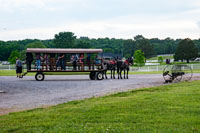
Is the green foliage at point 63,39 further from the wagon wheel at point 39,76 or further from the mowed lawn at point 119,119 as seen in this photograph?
the mowed lawn at point 119,119

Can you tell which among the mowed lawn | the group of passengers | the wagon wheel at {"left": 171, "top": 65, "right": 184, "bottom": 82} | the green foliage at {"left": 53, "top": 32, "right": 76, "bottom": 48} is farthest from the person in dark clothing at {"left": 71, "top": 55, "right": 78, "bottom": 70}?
the green foliage at {"left": 53, "top": 32, "right": 76, "bottom": 48}

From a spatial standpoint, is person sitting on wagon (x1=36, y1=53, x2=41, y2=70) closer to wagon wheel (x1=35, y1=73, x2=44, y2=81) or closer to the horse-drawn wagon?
the horse-drawn wagon

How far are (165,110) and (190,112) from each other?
67 centimetres

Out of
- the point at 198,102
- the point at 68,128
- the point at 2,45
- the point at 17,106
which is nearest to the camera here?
the point at 68,128

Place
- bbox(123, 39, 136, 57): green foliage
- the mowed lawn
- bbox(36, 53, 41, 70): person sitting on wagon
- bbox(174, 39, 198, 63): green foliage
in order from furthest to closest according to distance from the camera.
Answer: bbox(123, 39, 136, 57): green foliage → bbox(174, 39, 198, 63): green foliage → bbox(36, 53, 41, 70): person sitting on wagon → the mowed lawn

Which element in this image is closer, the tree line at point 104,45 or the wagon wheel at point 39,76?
the wagon wheel at point 39,76

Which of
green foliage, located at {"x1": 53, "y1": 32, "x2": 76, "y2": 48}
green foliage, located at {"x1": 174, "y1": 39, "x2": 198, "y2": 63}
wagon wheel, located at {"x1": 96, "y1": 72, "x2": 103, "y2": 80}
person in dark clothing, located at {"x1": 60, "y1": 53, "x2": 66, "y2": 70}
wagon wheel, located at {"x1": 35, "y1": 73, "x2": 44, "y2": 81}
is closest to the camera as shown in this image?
wagon wheel, located at {"x1": 35, "y1": 73, "x2": 44, "y2": 81}

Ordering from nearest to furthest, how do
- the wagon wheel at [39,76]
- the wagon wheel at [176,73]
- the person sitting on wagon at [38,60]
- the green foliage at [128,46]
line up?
the wagon wheel at [176,73] < the person sitting on wagon at [38,60] < the wagon wheel at [39,76] < the green foliage at [128,46]

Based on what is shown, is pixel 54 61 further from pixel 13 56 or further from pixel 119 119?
pixel 13 56

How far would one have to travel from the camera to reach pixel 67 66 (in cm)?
2597

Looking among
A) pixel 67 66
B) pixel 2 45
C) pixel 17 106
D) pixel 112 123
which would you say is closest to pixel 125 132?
pixel 112 123

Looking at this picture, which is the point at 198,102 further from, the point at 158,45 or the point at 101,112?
the point at 158,45

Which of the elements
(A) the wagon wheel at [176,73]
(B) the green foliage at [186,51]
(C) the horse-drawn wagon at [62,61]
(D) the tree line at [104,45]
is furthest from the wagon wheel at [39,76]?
(B) the green foliage at [186,51]

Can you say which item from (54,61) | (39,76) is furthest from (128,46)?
(39,76)
